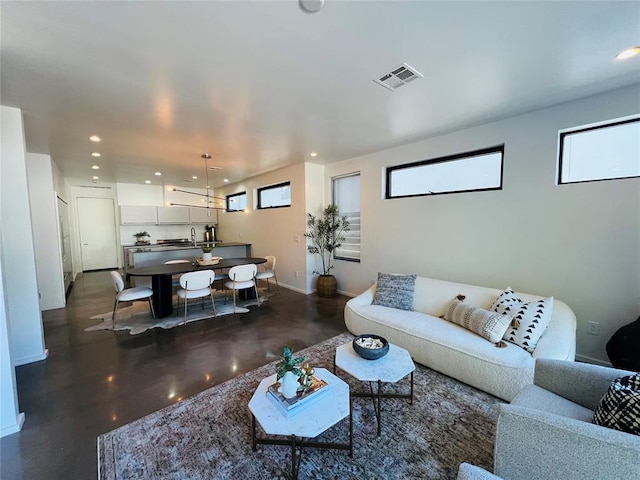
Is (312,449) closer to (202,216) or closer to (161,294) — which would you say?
(161,294)

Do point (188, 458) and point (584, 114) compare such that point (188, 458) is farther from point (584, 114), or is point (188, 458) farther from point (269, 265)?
point (584, 114)

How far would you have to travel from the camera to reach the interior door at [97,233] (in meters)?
7.53

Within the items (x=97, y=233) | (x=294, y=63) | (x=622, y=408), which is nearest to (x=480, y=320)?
(x=622, y=408)

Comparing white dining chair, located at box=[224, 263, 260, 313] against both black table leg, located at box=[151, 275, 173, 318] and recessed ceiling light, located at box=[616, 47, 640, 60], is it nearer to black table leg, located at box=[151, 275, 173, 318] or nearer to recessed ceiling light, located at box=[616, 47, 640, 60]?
black table leg, located at box=[151, 275, 173, 318]

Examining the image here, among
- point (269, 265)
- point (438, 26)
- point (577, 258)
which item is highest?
point (438, 26)

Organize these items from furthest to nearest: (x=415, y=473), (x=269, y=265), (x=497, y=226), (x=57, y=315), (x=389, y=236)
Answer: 1. (x=269, y=265)
2. (x=389, y=236)
3. (x=57, y=315)
4. (x=497, y=226)
5. (x=415, y=473)

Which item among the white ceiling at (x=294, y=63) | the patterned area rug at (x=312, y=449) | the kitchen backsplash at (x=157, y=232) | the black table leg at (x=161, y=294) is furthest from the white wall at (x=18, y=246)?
the kitchen backsplash at (x=157, y=232)

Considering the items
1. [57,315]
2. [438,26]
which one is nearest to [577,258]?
[438,26]

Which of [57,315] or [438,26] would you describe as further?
[57,315]

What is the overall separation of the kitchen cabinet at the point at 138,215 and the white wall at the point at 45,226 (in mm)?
3106

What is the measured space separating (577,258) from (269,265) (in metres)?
4.80

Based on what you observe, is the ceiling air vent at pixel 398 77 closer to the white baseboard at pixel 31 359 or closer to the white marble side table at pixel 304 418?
the white marble side table at pixel 304 418

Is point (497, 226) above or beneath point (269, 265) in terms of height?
above

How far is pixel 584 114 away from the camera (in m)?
2.60
